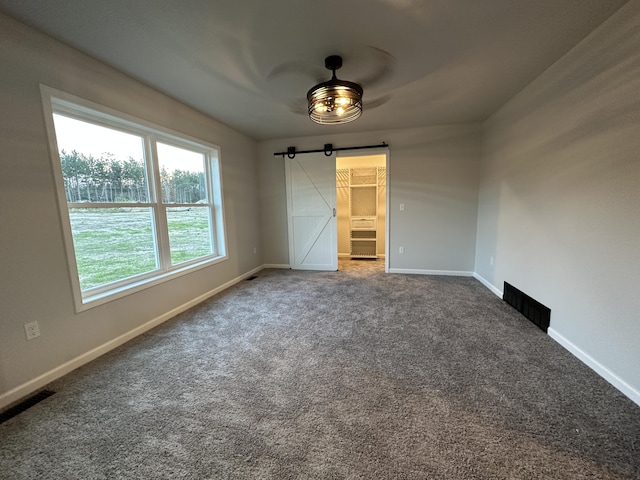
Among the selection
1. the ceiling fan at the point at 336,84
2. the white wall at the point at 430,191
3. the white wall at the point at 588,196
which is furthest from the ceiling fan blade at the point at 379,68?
the white wall at the point at 430,191

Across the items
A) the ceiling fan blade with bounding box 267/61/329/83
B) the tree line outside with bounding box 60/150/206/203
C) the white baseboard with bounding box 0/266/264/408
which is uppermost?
the ceiling fan blade with bounding box 267/61/329/83

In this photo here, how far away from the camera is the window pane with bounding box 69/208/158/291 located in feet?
7.02

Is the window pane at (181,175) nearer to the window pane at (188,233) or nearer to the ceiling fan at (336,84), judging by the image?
the window pane at (188,233)

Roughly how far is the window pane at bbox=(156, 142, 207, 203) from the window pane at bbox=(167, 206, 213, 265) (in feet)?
0.51

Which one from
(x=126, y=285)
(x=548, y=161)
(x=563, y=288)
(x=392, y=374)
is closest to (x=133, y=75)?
(x=126, y=285)

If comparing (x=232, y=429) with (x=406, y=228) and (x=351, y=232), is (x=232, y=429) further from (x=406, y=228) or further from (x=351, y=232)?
(x=351, y=232)

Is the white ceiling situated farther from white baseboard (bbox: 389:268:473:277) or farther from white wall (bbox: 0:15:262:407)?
white baseboard (bbox: 389:268:473:277)

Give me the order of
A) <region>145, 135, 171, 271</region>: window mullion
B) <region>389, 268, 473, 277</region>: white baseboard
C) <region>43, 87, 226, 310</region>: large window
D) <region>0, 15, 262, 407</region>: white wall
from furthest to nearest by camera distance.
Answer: <region>389, 268, 473, 277</region>: white baseboard < <region>145, 135, 171, 271</region>: window mullion < <region>43, 87, 226, 310</region>: large window < <region>0, 15, 262, 407</region>: white wall

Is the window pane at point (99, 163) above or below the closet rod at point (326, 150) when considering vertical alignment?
below

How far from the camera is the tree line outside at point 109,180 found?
81.3 inches

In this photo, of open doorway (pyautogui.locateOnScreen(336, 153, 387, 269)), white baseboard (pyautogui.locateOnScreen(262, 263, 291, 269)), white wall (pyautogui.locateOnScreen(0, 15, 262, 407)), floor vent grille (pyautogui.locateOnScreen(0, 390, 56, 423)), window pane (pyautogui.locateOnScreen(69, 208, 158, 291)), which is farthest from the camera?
open doorway (pyautogui.locateOnScreen(336, 153, 387, 269))

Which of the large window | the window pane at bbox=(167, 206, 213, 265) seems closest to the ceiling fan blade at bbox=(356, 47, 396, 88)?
the large window

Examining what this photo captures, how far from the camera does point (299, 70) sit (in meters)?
2.31

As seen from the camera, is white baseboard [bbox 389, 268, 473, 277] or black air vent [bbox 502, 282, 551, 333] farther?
white baseboard [bbox 389, 268, 473, 277]
